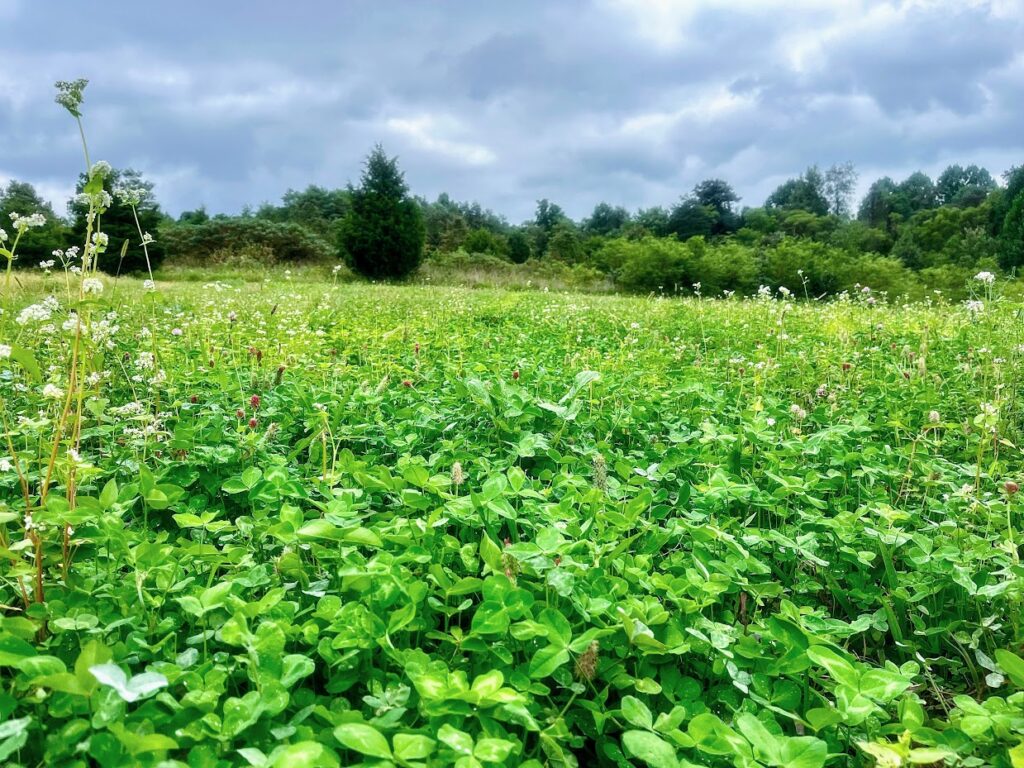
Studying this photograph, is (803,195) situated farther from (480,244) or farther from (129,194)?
(129,194)

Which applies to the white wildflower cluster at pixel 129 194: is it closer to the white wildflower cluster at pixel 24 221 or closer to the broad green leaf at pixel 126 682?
the white wildflower cluster at pixel 24 221

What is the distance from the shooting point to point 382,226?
28156mm

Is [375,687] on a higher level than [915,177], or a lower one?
lower

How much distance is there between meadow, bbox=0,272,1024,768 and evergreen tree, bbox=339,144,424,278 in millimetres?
26290

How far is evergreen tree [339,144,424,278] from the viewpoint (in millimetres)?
28156

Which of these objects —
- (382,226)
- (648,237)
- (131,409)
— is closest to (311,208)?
(382,226)

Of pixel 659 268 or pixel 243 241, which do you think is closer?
pixel 659 268

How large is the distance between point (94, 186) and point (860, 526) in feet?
7.72

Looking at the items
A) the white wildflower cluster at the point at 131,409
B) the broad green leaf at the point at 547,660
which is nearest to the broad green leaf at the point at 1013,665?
the broad green leaf at the point at 547,660

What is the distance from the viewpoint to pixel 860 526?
1.90m

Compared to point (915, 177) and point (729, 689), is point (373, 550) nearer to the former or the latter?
point (729, 689)

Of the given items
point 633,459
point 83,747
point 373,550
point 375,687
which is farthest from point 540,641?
point 633,459

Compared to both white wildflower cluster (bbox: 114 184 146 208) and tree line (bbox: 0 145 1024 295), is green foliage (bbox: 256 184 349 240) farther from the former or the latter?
white wildflower cluster (bbox: 114 184 146 208)

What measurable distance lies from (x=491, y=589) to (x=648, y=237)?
2933 centimetres
